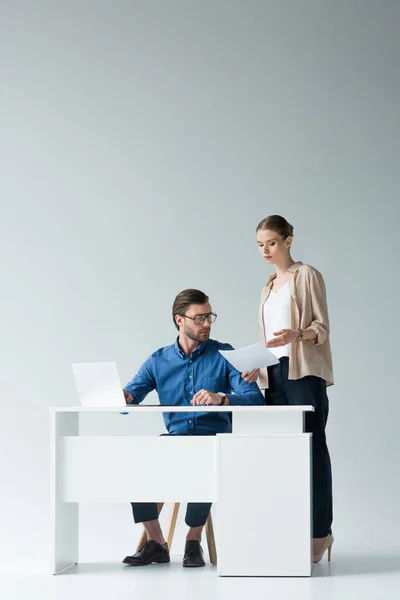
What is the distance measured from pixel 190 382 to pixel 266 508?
2.20ft

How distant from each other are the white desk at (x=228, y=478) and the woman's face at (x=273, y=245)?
68 centimetres

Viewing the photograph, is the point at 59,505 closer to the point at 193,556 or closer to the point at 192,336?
the point at 193,556

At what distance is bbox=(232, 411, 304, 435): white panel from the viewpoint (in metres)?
3.47

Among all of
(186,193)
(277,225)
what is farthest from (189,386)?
(186,193)

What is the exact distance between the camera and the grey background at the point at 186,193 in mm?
5125

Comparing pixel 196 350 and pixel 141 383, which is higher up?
pixel 196 350

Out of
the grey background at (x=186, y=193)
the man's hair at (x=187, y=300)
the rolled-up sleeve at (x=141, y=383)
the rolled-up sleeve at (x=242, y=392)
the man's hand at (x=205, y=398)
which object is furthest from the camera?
the grey background at (x=186, y=193)

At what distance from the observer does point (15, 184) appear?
209 inches

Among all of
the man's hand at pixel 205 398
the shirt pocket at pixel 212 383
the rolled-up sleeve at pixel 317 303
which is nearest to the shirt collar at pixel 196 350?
the shirt pocket at pixel 212 383

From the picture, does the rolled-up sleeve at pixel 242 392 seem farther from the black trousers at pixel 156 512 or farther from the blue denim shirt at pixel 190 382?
the black trousers at pixel 156 512

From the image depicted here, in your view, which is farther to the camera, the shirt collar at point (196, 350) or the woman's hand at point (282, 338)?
the shirt collar at point (196, 350)

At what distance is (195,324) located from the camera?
12.6 ft

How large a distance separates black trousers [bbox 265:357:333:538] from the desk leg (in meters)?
0.86

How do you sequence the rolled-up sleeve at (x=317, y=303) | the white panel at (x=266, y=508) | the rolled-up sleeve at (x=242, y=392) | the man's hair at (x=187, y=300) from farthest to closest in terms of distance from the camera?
the man's hair at (x=187, y=300) → the rolled-up sleeve at (x=317, y=303) → the rolled-up sleeve at (x=242, y=392) → the white panel at (x=266, y=508)
